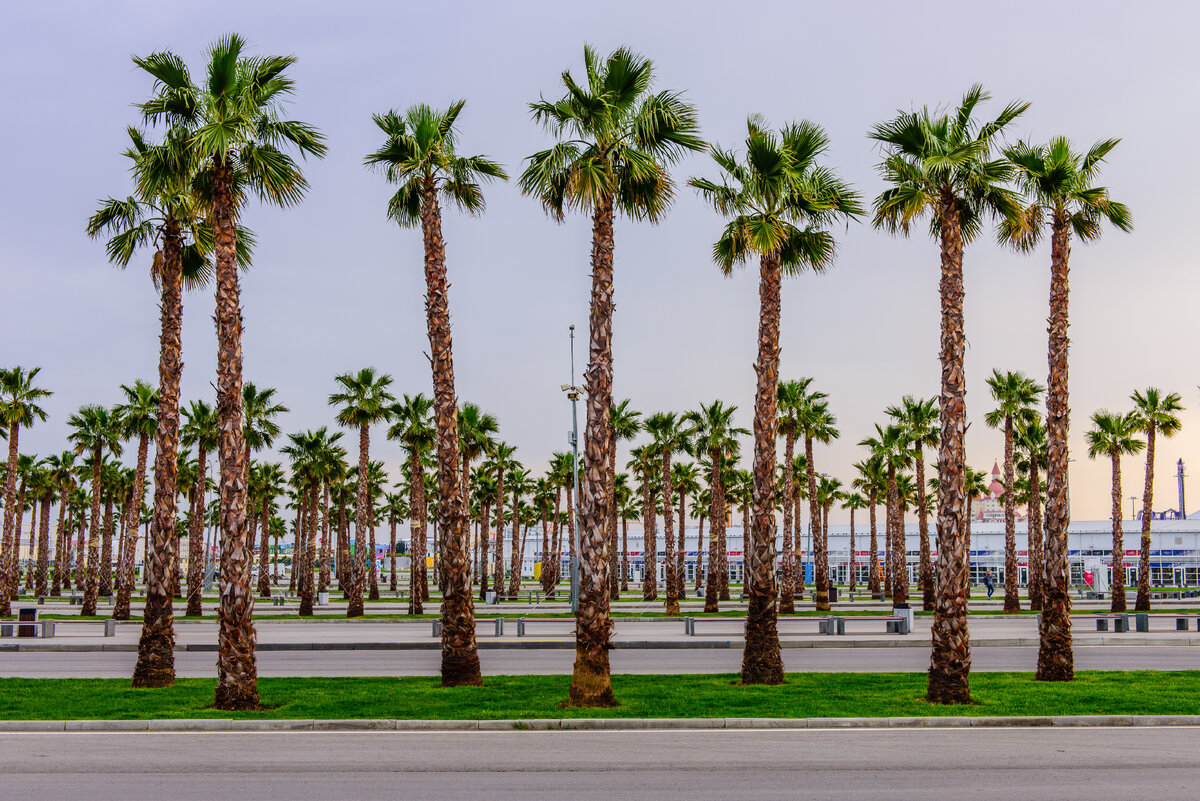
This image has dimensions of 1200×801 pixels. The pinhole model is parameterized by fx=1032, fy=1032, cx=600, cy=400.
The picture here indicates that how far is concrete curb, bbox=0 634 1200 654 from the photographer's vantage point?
94.9ft

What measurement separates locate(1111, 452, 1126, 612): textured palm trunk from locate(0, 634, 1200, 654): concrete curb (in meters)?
18.6

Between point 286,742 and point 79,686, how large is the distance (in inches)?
322

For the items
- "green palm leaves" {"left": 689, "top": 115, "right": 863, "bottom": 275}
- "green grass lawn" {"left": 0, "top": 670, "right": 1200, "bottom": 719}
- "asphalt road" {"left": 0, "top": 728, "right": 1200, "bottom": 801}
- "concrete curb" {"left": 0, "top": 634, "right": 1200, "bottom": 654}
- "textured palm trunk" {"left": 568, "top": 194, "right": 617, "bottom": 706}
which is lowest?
"concrete curb" {"left": 0, "top": 634, "right": 1200, "bottom": 654}

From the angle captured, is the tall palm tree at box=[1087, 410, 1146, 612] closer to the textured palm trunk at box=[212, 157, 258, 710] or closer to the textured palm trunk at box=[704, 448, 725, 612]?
the textured palm trunk at box=[704, 448, 725, 612]

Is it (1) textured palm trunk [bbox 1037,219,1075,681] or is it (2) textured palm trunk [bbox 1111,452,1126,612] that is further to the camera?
(2) textured palm trunk [bbox 1111,452,1126,612]

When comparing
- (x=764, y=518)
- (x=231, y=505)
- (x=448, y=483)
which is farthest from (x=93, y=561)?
(x=764, y=518)

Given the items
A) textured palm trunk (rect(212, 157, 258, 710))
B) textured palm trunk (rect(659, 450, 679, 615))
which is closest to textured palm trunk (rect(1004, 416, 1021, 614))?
textured palm trunk (rect(659, 450, 679, 615))

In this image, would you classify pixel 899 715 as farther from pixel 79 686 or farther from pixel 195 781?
pixel 79 686

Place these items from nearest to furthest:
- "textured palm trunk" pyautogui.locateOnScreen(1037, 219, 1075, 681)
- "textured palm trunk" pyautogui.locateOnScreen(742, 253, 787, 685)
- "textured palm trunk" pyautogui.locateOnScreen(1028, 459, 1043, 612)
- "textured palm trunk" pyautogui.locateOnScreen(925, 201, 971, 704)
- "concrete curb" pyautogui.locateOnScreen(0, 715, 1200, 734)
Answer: "concrete curb" pyautogui.locateOnScreen(0, 715, 1200, 734)
"textured palm trunk" pyautogui.locateOnScreen(925, 201, 971, 704)
"textured palm trunk" pyautogui.locateOnScreen(742, 253, 787, 685)
"textured palm trunk" pyautogui.locateOnScreen(1037, 219, 1075, 681)
"textured palm trunk" pyautogui.locateOnScreen(1028, 459, 1043, 612)

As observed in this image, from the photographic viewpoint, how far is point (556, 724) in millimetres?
14281

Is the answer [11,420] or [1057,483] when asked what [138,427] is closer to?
[11,420]

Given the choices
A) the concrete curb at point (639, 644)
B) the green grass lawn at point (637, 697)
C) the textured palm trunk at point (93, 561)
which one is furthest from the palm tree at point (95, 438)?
the green grass lawn at point (637, 697)

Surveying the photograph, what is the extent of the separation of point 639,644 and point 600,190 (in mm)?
16067

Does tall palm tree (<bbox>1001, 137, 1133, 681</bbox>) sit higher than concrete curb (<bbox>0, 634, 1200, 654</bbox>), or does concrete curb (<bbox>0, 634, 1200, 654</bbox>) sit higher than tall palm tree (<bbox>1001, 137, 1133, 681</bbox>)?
tall palm tree (<bbox>1001, 137, 1133, 681</bbox>)
